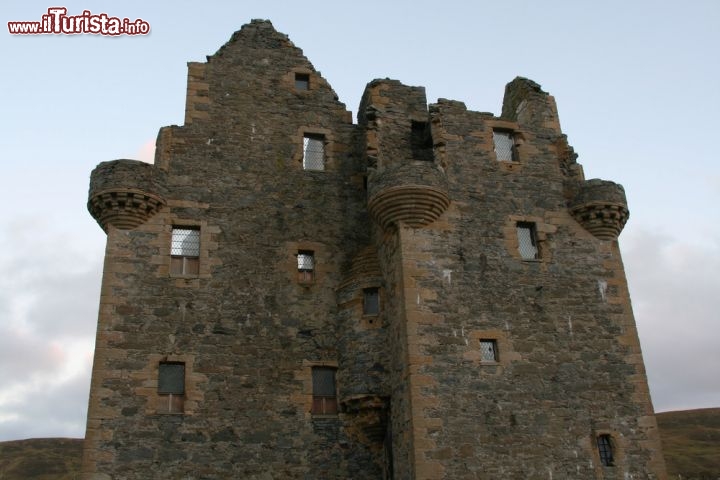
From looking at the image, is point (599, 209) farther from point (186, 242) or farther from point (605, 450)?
point (186, 242)

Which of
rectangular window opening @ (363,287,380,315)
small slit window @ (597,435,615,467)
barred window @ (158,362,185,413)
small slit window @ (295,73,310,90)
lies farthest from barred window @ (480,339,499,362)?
small slit window @ (295,73,310,90)

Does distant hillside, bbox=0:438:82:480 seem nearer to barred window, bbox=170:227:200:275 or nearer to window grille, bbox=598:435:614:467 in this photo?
barred window, bbox=170:227:200:275

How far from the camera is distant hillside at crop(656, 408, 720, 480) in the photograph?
42.3 m

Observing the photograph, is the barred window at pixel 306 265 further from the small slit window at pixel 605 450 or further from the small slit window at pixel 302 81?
the small slit window at pixel 605 450

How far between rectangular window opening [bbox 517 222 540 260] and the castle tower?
1.5 inches

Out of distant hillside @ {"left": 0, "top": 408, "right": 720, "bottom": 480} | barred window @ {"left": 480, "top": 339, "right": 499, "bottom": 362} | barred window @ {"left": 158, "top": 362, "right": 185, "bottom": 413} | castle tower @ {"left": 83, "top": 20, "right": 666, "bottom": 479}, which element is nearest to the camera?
castle tower @ {"left": 83, "top": 20, "right": 666, "bottom": 479}

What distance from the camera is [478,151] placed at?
17.7 metres

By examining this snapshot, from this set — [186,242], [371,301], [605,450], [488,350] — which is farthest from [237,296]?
[605,450]

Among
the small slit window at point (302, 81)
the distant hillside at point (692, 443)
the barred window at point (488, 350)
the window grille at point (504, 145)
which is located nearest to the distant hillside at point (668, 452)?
the distant hillside at point (692, 443)

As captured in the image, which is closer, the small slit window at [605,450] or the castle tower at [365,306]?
the castle tower at [365,306]

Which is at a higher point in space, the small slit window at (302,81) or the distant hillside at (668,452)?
the small slit window at (302,81)

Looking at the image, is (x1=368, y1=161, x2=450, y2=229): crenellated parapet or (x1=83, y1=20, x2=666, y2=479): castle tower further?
(x1=368, y1=161, x2=450, y2=229): crenellated parapet

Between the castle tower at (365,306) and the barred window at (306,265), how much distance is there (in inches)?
1.6

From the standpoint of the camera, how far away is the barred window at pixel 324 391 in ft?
53.4
